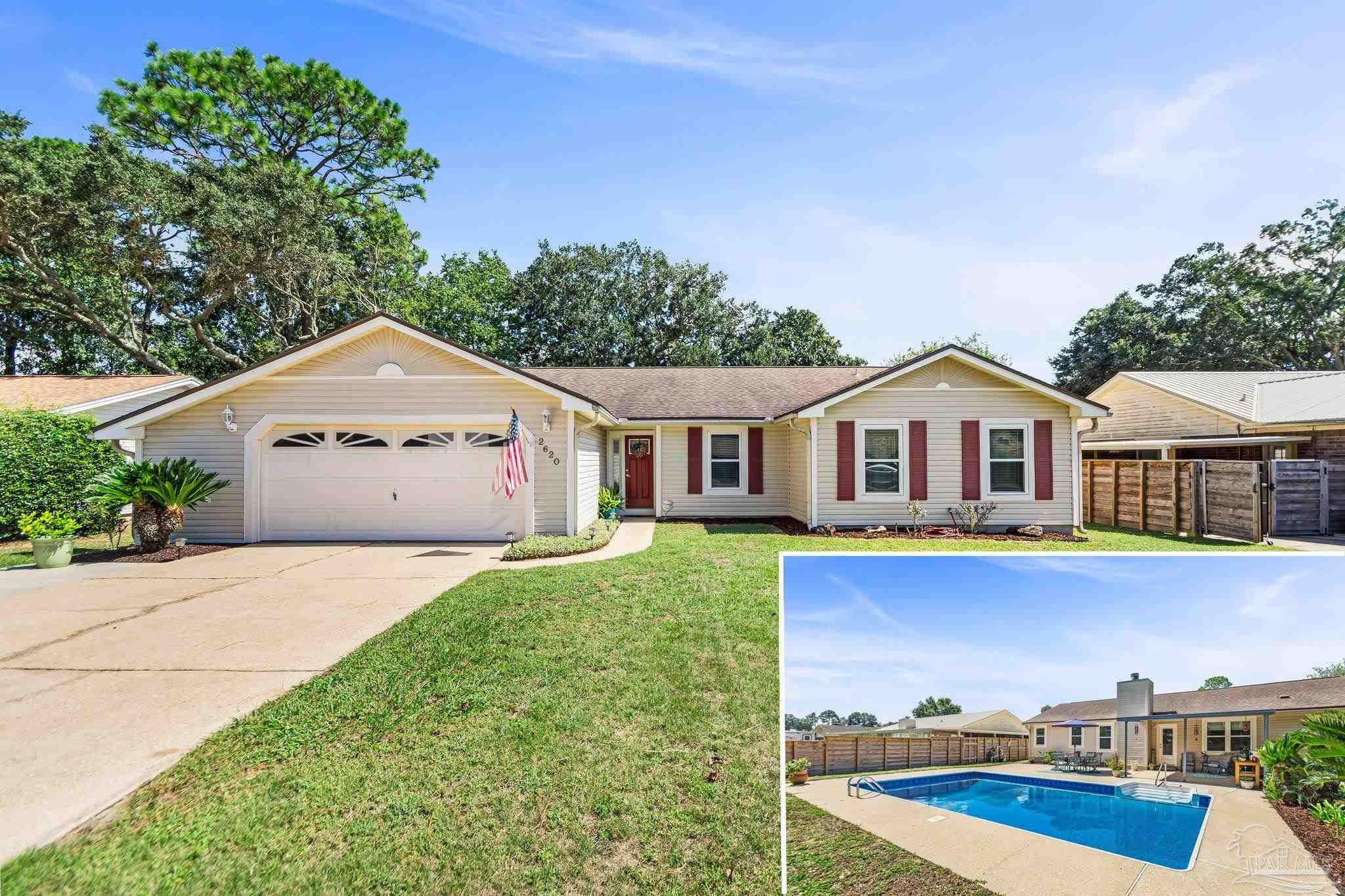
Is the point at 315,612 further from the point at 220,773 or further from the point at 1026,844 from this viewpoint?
the point at 1026,844

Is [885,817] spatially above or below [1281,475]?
below

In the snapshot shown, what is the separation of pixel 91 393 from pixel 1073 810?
22.6 meters

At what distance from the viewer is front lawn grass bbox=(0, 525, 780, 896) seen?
280 cm

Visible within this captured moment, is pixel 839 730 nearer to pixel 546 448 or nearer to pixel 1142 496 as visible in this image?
pixel 546 448

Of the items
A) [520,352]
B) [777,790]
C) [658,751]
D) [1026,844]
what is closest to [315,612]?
[658,751]

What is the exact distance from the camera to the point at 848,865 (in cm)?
217

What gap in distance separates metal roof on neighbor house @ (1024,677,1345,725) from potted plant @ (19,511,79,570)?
12.4 m

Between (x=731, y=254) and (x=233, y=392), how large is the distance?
88.7 feet

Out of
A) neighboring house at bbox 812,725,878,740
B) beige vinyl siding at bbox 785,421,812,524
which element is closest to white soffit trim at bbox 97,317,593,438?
beige vinyl siding at bbox 785,421,812,524

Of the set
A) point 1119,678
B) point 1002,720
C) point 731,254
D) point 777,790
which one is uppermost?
point 731,254

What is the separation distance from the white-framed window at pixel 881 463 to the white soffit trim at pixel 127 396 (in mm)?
16812

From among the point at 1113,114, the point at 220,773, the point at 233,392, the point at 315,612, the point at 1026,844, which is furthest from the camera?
the point at 233,392

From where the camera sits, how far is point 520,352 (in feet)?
112

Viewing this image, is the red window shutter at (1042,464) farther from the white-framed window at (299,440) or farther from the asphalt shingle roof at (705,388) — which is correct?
the white-framed window at (299,440)
